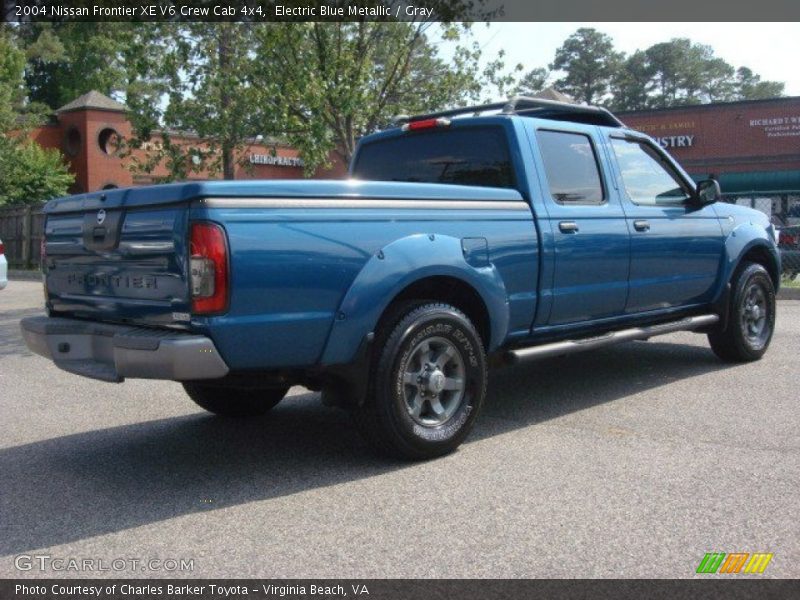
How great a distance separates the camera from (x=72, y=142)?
35.4 metres

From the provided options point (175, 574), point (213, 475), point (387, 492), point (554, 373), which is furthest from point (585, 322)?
point (175, 574)

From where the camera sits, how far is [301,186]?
170 inches

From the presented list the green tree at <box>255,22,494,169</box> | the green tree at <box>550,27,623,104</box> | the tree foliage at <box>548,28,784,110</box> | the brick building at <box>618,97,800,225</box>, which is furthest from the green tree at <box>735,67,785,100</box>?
the green tree at <box>255,22,494,169</box>

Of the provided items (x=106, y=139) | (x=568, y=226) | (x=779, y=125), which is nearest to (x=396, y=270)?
(x=568, y=226)

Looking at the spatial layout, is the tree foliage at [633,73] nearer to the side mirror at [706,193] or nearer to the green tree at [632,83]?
the green tree at [632,83]

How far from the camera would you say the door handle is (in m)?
5.63

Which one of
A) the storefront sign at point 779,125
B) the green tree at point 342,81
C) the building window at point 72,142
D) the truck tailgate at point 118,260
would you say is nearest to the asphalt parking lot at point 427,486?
the truck tailgate at point 118,260

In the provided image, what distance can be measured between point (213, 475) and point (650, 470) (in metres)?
2.32

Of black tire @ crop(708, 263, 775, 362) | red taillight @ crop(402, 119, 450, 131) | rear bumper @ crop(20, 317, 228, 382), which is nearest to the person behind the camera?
rear bumper @ crop(20, 317, 228, 382)

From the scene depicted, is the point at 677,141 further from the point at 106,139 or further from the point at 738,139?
the point at 106,139

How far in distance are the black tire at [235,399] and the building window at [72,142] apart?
105 feet

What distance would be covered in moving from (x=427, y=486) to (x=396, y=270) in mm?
1126

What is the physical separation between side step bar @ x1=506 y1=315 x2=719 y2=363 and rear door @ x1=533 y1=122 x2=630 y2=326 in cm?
15

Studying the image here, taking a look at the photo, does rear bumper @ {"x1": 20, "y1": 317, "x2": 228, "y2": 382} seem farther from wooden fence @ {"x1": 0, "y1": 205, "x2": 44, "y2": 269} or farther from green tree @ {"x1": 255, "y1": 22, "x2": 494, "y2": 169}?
wooden fence @ {"x1": 0, "y1": 205, "x2": 44, "y2": 269}
